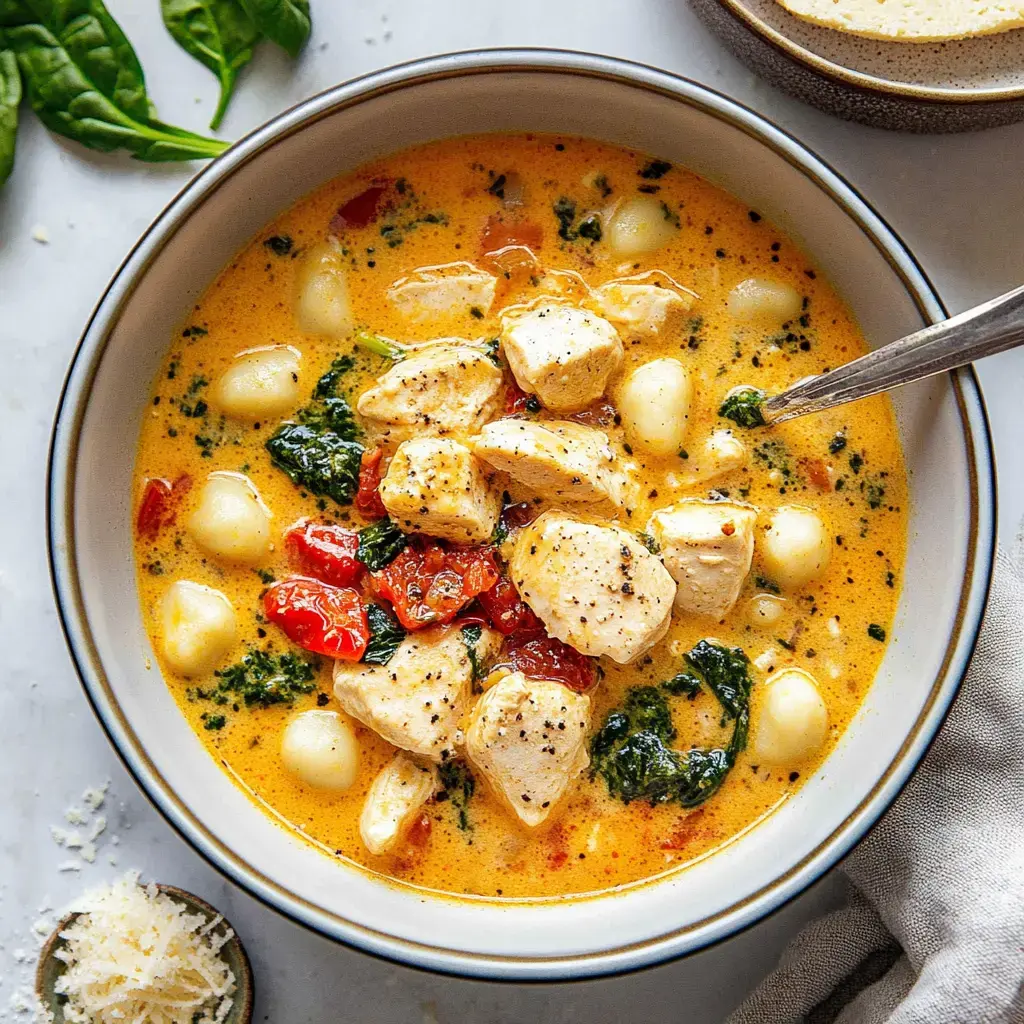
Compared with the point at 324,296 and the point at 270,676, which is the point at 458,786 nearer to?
the point at 270,676

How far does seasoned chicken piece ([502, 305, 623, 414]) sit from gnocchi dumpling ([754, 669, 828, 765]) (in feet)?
3.07

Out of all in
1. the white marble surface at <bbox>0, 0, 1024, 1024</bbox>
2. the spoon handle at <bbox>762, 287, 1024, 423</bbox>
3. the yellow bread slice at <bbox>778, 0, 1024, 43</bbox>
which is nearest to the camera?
the spoon handle at <bbox>762, 287, 1024, 423</bbox>

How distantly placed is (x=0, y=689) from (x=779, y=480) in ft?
7.69

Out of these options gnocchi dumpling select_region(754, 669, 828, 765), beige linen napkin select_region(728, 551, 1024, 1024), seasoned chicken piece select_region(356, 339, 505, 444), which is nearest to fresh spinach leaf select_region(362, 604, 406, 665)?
seasoned chicken piece select_region(356, 339, 505, 444)

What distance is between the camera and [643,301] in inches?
117

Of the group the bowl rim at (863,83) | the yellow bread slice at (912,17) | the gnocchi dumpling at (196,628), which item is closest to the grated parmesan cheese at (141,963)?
the gnocchi dumpling at (196,628)

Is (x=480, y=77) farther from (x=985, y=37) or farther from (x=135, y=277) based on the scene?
(x=985, y=37)

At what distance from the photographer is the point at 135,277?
2.73m

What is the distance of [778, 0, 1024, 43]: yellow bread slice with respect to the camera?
3061 millimetres

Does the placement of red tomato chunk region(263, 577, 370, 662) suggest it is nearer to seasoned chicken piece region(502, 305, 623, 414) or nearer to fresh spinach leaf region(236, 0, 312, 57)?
seasoned chicken piece region(502, 305, 623, 414)

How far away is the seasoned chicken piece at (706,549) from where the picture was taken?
2850 millimetres

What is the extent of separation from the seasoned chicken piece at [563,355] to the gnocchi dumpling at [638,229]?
0.71 feet

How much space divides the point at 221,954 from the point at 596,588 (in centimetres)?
154

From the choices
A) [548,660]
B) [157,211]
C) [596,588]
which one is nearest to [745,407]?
[596,588]
